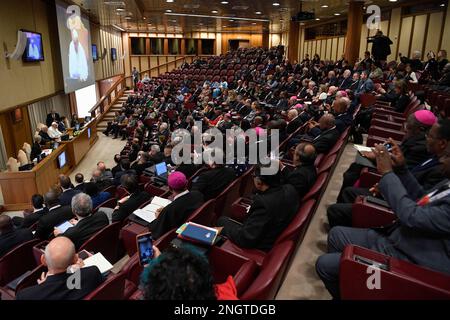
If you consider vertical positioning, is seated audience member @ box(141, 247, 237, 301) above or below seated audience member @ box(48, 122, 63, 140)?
above

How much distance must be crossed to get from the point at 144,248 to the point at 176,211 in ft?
2.79

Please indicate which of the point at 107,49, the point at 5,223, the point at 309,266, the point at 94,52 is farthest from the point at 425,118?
the point at 107,49

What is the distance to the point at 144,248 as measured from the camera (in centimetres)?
178

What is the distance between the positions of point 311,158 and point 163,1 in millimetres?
8984

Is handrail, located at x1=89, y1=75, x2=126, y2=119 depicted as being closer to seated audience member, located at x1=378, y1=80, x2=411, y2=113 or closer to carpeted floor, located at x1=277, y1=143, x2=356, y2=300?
seated audience member, located at x1=378, y1=80, x2=411, y2=113

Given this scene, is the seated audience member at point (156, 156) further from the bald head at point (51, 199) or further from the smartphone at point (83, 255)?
the smartphone at point (83, 255)

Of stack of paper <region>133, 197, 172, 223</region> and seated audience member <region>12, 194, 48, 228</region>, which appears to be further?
seated audience member <region>12, 194, 48, 228</region>

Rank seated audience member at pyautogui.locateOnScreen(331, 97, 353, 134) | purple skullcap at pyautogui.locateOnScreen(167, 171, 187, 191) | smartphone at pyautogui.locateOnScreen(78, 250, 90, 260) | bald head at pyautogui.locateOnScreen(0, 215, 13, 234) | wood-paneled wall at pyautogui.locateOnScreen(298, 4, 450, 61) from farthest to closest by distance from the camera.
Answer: wood-paneled wall at pyautogui.locateOnScreen(298, 4, 450, 61) → seated audience member at pyautogui.locateOnScreen(331, 97, 353, 134) → bald head at pyautogui.locateOnScreen(0, 215, 13, 234) → purple skullcap at pyautogui.locateOnScreen(167, 171, 187, 191) → smartphone at pyautogui.locateOnScreen(78, 250, 90, 260)

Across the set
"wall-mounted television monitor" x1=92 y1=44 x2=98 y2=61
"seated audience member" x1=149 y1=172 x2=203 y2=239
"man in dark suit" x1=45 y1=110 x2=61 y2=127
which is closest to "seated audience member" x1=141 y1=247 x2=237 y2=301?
"seated audience member" x1=149 y1=172 x2=203 y2=239

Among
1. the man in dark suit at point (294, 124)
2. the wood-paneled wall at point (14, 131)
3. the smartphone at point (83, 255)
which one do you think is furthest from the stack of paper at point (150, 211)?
the wood-paneled wall at point (14, 131)

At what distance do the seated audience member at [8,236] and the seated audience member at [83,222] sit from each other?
0.50 metres

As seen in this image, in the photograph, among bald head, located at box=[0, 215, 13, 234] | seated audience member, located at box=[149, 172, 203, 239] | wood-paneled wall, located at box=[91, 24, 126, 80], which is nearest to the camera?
seated audience member, located at box=[149, 172, 203, 239]

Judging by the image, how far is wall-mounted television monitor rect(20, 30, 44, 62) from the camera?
7.00 metres
